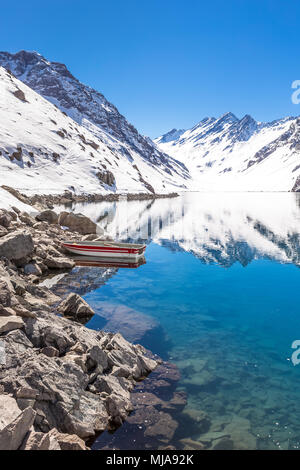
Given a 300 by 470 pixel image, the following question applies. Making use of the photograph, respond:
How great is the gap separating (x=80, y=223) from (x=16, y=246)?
1976 cm

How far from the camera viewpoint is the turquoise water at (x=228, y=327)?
10.2 meters

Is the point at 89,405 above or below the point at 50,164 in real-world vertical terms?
below

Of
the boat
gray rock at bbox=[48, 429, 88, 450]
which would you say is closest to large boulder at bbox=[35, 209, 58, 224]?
the boat

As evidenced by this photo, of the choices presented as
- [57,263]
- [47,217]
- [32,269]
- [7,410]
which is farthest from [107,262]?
[7,410]

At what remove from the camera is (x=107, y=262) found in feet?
105

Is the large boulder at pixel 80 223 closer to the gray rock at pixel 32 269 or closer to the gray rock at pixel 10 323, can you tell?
the gray rock at pixel 32 269

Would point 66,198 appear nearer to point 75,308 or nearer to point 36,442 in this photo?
point 75,308

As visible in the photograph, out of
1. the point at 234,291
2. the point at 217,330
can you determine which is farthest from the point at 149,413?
the point at 234,291

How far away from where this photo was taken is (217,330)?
16703 mm

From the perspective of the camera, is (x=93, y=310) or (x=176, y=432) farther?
(x=93, y=310)

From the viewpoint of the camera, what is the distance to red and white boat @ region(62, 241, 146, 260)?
102 feet

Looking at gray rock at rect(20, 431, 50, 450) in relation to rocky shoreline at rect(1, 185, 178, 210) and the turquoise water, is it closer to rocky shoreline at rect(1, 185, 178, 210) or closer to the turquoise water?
the turquoise water
